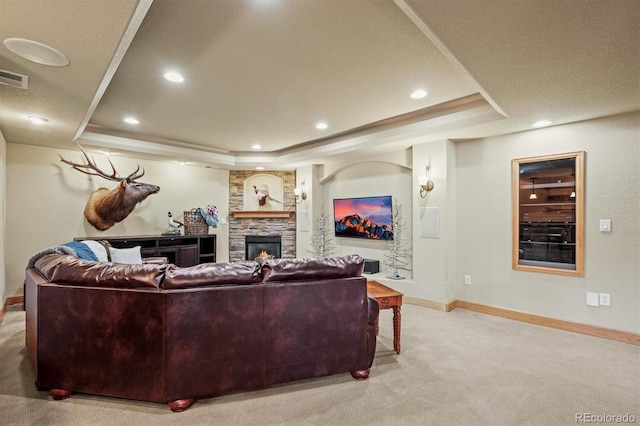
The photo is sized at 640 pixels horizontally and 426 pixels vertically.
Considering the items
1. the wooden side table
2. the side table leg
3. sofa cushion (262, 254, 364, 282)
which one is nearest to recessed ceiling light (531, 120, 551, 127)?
the wooden side table

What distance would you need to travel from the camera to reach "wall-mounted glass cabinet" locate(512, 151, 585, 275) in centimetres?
353

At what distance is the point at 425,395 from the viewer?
221 cm

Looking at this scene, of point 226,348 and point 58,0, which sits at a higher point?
point 58,0

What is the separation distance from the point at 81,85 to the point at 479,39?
9.63ft

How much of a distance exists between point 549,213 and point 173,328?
426 centimetres

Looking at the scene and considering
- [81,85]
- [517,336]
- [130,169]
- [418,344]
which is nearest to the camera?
[81,85]

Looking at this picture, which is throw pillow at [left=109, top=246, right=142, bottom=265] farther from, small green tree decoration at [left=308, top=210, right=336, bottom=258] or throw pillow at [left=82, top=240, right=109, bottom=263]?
small green tree decoration at [left=308, top=210, right=336, bottom=258]

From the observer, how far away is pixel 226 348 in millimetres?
2100

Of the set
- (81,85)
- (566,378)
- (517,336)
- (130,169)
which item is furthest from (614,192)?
(130,169)

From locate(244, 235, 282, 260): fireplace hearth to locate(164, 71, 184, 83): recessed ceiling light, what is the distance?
433 cm

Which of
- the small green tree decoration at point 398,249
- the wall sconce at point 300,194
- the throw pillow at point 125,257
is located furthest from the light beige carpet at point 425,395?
the wall sconce at point 300,194

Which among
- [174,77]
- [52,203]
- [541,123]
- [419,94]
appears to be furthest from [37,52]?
[541,123]

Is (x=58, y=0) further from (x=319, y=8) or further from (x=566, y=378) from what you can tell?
(x=566, y=378)

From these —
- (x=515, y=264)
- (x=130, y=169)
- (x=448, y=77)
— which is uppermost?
(x=448, y=77)
